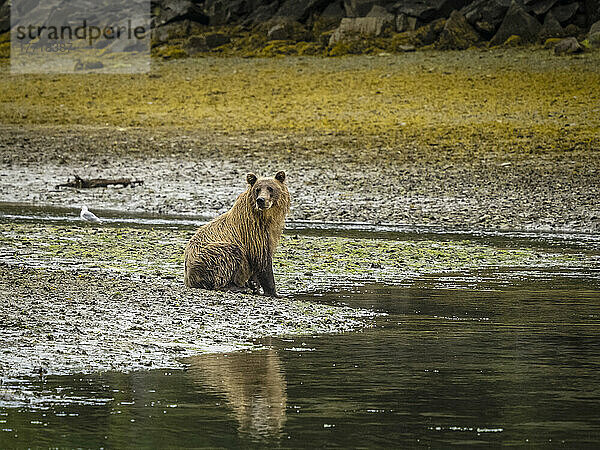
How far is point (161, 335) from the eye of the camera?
23.9 feet

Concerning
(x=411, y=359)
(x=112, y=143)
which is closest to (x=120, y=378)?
(x=411, y=359)

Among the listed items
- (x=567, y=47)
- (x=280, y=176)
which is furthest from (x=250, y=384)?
(x=567, y=47)

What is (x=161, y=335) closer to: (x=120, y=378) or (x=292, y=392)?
(x=120, y=378)

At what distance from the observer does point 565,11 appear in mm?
32781

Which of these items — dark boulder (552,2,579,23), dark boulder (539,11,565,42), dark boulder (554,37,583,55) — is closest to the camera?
dark boulder (554,37,583,55)

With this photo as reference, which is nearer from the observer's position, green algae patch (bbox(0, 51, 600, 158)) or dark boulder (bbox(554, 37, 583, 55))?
green algae patch (bbox(0, 51, 600, 158))

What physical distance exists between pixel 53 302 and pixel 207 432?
3494mm

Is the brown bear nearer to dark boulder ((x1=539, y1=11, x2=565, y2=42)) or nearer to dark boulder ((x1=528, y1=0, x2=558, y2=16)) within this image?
dark boulder ((x1=539, y1=11, x2=565, y2=42))

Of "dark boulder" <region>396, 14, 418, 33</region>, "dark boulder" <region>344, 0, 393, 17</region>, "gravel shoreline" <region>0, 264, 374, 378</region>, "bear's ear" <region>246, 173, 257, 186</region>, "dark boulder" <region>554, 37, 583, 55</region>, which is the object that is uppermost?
"dark boulder" <region>344, 0, 393, 17</region>

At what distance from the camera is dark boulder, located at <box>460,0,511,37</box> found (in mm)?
32156

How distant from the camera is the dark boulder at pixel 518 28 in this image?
3123 centimetres

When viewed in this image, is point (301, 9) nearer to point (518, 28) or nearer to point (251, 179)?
point (518, 28)

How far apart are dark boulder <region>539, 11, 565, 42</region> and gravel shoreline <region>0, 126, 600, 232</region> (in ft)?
37.6

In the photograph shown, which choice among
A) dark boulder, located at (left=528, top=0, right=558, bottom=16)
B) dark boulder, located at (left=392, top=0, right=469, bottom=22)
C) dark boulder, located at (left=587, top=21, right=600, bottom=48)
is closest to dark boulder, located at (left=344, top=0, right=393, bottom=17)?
dark boulder, located at (left=392, top=0, right=469, bottom=22)
